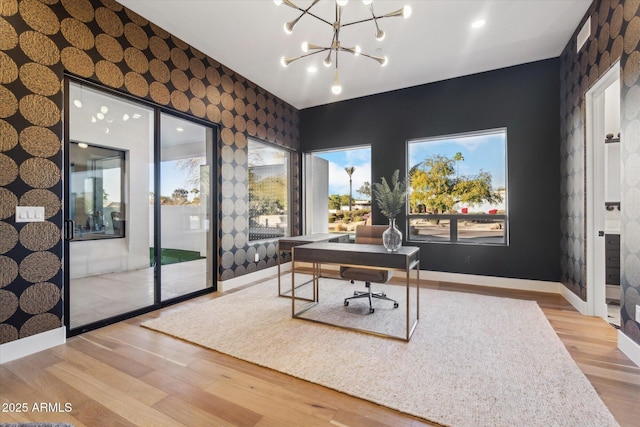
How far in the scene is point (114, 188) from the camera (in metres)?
3.22

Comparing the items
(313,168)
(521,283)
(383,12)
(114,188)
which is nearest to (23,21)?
(114,188)

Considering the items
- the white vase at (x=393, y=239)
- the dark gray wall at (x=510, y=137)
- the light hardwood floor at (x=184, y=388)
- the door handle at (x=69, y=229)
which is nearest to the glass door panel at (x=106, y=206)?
the door handle at (x=69, y=229)

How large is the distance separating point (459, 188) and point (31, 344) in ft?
17.3

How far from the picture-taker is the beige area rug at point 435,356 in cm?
165

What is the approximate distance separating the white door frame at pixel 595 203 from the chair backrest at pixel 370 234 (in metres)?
2.14

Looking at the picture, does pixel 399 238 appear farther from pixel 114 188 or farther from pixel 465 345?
pixel 114 188

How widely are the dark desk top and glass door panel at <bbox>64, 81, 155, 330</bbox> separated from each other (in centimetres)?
199

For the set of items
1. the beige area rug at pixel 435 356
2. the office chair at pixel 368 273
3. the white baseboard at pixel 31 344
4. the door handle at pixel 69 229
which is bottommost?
the beige area rug at pixel 435 356

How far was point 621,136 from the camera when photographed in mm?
2365

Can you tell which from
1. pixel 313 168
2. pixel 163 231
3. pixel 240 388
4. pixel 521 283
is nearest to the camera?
pixel 240 388

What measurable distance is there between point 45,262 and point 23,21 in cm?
195

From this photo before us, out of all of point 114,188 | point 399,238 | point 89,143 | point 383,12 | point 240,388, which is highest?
point 383,12

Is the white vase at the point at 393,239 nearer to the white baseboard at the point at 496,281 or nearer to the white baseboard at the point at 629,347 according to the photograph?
the white baseboard at the point at 629,347

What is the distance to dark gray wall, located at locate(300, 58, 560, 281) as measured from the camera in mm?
3898
